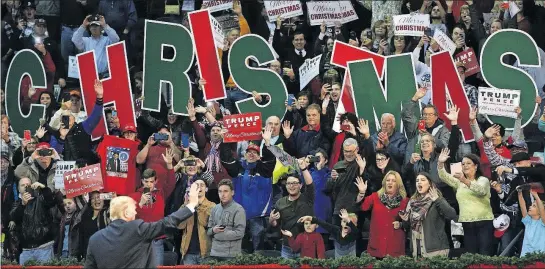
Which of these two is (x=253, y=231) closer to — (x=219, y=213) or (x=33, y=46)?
(x=219, y=213)

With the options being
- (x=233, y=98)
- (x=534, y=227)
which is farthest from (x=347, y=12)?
(x=534, y=227)

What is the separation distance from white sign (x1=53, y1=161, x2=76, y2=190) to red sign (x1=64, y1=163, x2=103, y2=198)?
302 mm

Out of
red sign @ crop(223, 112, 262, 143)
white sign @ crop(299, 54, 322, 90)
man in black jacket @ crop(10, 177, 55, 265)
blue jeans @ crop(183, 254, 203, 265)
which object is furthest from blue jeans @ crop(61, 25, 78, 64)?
blue jeans @ crop(183, 254, 203, 265)

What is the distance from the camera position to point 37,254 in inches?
962

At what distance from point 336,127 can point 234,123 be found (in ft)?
5.44

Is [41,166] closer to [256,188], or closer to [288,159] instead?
[256,188]

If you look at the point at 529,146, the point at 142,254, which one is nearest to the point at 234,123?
the point at 529,146

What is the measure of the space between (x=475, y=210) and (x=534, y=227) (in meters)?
0.90

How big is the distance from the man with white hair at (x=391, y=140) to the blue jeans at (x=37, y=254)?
5.48m

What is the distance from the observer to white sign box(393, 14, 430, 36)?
25.4 m

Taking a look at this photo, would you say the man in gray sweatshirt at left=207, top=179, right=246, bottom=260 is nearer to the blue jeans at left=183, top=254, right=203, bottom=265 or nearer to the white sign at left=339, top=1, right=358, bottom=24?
the blue jeans at left=183, top=254, right=203, bottom=265

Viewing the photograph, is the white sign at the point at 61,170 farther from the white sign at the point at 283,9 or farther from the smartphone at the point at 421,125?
the smartphone at the point at 421,125

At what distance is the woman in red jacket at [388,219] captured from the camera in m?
22.9

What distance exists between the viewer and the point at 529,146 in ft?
80.4
